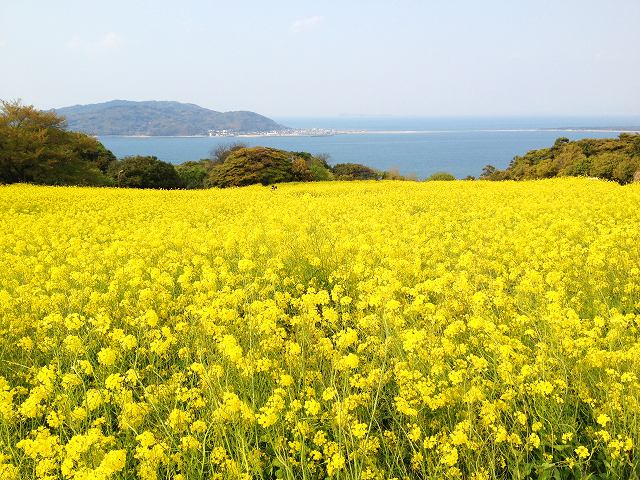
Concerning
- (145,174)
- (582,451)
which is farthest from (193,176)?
(582,451)

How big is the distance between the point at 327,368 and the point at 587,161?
136 ft

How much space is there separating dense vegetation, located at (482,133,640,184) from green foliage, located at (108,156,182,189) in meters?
34.8

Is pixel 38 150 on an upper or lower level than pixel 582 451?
upper

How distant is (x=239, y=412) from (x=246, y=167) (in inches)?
1704

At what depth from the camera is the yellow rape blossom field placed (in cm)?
303

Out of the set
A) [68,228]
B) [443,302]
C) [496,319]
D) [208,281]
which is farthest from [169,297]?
[68,228]

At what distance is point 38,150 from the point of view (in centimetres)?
3136

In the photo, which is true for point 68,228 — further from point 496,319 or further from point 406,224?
point 496,319

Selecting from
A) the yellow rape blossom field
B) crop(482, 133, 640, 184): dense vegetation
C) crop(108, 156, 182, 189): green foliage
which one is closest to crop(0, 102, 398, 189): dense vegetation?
crop(108, 156, 182, 189): green foliage

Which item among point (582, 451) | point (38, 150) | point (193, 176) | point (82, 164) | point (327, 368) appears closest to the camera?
point (582, 451)

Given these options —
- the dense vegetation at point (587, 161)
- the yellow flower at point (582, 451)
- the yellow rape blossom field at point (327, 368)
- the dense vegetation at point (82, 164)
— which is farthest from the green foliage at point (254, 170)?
the yellow flower at point (582, 451)

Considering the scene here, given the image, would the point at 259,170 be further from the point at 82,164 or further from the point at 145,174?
the point at 82,164

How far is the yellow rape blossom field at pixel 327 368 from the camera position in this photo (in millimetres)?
3029

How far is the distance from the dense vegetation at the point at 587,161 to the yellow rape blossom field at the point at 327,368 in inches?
1226
